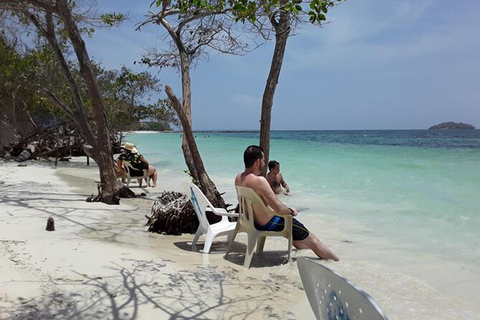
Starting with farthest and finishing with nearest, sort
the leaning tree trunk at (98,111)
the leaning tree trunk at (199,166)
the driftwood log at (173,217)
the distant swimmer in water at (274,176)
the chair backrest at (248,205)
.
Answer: the distant swimmer in water at (274,176), the leaning tree trunk at (98,111), the leaning tree trunk at (199,166), the driftwood log at (173,217), the chair backrest at (248,205)

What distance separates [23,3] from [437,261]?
24.0ft

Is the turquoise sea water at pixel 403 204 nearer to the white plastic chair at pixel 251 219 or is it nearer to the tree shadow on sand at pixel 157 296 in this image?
the white plastic chair at pixel 251 219

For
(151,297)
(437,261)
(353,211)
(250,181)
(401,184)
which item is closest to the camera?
(151,297)

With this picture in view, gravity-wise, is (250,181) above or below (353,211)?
above

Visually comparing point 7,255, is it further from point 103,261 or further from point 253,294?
point 253,294

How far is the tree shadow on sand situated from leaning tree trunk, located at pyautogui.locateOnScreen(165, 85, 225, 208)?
2.24m

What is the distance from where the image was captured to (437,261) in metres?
5.00

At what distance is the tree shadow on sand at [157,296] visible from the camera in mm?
2877

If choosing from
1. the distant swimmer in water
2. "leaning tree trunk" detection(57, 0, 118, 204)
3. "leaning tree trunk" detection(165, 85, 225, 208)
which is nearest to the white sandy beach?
"leaning tree trunk" detection(165, 85, 225, 208)

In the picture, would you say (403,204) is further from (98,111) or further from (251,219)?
(98,111)

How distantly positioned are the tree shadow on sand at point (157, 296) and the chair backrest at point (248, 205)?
1.83ft

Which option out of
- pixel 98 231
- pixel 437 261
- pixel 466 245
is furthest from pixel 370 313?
pixel 466 245

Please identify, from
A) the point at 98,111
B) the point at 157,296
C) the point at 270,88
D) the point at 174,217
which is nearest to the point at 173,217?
the point at 174,217

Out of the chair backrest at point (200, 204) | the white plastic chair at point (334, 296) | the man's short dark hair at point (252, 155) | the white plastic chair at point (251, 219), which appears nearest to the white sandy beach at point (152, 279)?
the white plastic chair at point (251, 219)
